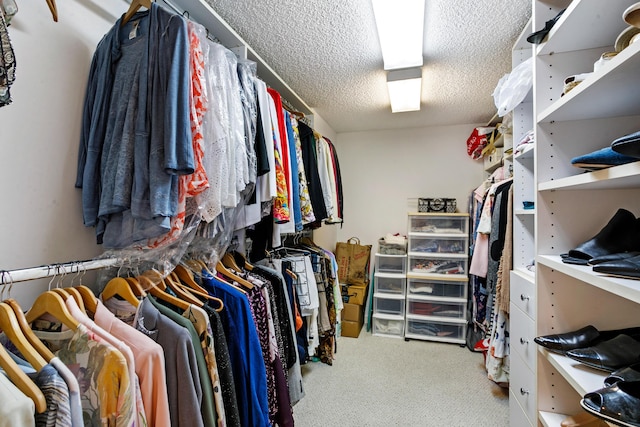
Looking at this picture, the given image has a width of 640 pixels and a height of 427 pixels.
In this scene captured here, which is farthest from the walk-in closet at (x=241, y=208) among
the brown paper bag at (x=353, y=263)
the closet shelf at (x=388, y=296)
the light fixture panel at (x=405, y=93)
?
the brown paper bag at (x=353, y=263)

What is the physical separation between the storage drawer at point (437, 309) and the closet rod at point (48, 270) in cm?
268

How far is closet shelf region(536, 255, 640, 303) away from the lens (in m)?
0.57

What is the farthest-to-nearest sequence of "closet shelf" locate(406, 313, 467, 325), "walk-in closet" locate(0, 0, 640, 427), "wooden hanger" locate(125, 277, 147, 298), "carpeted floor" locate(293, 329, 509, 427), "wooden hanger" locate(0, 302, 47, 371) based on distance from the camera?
1. "closet shelf" locate(406, 313, 467, 325)
2. "carpeted floor" locate(293, 329, 509, 427)
3. "wooden hanger" locate(125, 277, 147, 298)
4. "walk-in closet" locate(0, 0, 640, 427)
5. "wooden hanger" locate(0, 302, 47, 371)

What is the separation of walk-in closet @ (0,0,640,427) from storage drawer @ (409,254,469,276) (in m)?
0.94

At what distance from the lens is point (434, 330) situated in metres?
2.88

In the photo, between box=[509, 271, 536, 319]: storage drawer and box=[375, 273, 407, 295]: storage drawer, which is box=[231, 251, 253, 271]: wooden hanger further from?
box=[375, 273, 407, 295]: storage drawer

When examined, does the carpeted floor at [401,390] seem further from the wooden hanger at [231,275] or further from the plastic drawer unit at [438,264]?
the wooden hanger at [231,275]

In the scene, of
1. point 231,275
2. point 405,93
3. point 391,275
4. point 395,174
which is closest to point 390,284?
point 391,275

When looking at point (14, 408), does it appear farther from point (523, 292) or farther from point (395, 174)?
point (395, 174)

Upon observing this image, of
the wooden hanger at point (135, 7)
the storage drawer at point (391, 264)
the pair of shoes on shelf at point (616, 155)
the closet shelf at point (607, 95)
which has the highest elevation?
the wooden hanger at point (135, 7)

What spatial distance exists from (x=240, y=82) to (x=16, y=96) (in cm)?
69

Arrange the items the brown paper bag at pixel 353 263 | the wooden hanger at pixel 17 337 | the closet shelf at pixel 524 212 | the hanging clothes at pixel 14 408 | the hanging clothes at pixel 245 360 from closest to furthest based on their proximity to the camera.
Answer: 1. the hanging clothes at pixel 14 408
2. the wooden hanger at pixel 17 337
3. the hanging clothes at pixel 245 360
4. the closet shelf at pixel 524 212
5. the brown paper bag at pixel 353 263

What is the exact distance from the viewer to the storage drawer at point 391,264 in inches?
122

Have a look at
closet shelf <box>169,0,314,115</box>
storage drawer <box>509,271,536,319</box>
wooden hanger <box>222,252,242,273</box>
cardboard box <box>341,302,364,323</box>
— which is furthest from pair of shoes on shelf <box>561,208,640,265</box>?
cardboard box <box>341,302,364,323</box>
